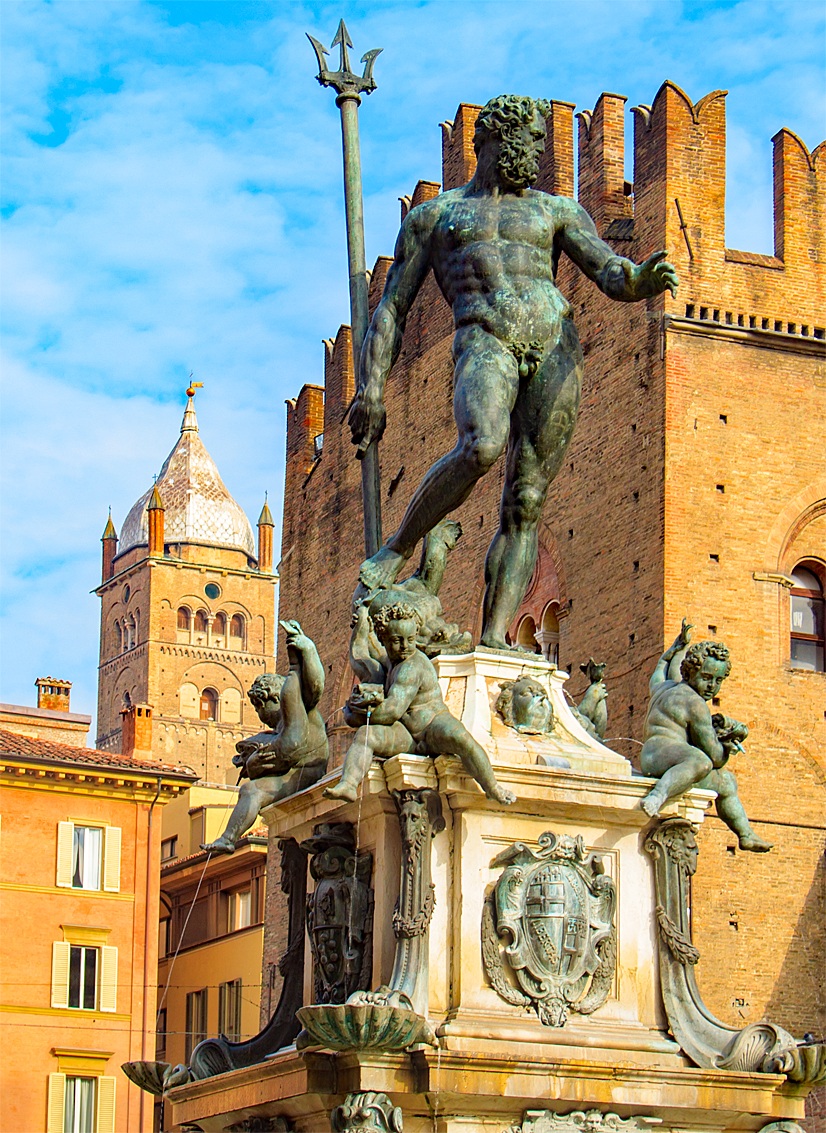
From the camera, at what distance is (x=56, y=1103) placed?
31.5m

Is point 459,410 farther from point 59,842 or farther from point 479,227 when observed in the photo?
point 59,842

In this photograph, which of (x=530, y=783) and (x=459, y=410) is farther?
(x=459, y=410)

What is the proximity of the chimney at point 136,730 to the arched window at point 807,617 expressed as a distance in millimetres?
21268

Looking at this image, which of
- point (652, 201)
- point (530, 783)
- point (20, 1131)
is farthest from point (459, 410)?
point (20, 1131)

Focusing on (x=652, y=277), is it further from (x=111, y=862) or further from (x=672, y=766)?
(x=111, y=862)

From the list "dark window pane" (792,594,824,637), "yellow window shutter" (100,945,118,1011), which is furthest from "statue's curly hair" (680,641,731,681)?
"yellow window shutter" (100,945,118,1011)

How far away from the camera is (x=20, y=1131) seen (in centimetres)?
3102

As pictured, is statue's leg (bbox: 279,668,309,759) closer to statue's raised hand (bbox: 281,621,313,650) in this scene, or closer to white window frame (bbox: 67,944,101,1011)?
statue's raised hand (bbox: 281,621,313,650)

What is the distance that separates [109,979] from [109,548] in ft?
230

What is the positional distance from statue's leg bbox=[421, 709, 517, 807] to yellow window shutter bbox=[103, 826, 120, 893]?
90.0 ft

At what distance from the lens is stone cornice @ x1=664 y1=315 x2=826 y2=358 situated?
86.1 ft

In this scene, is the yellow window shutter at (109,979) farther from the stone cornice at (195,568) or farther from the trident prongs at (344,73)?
the stone cornice at (195,568)

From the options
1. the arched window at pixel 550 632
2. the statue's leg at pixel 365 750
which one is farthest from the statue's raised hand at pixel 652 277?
the arched window at pixel 550 632

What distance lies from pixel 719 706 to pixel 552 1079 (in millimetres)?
17925
